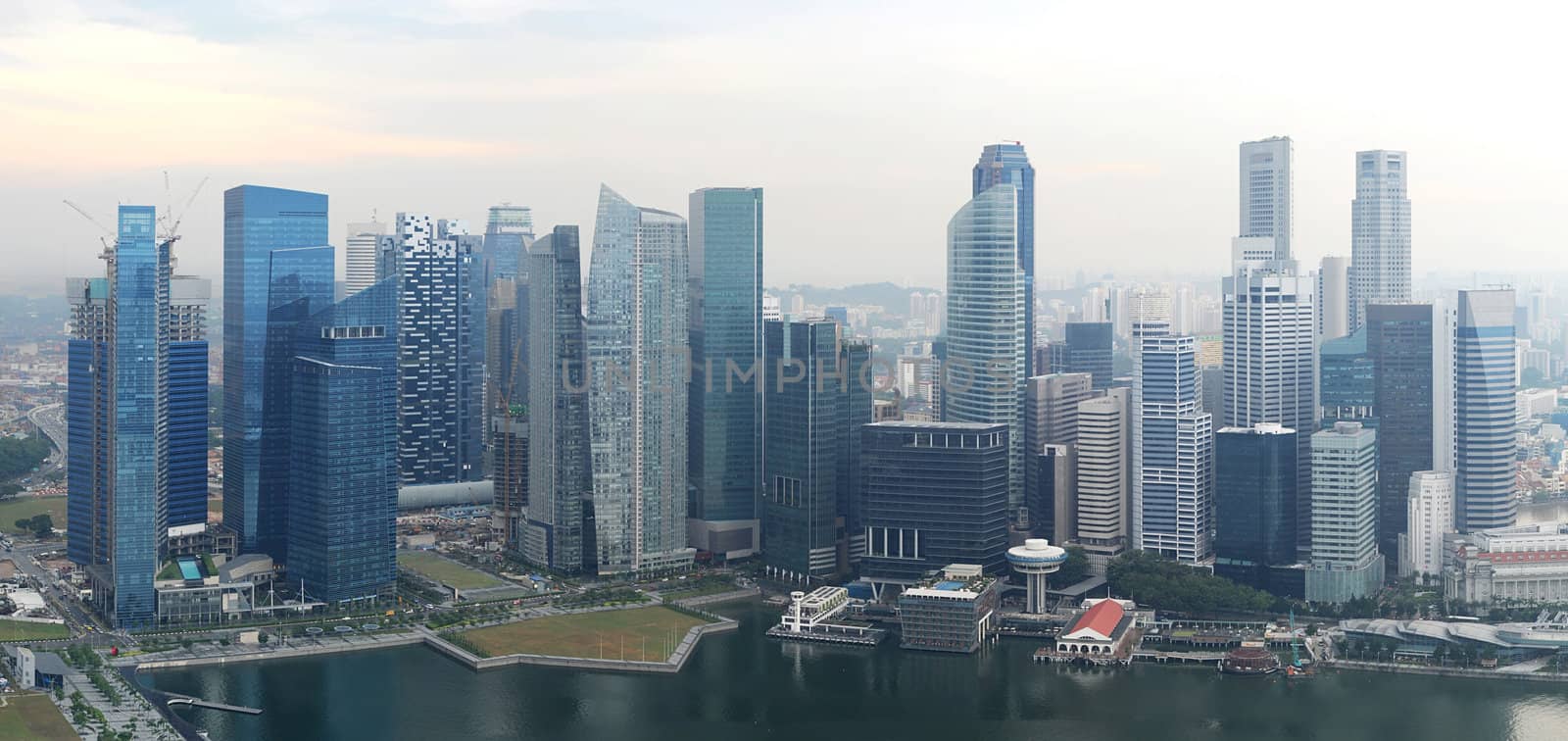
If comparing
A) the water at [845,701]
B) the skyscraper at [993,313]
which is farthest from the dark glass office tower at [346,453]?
the skyscraper at [993,313]

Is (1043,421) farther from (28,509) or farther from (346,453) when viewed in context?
(28,509)

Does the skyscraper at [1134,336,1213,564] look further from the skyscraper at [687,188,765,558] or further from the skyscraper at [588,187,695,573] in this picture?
the skyscraper at [588,187,695,573]

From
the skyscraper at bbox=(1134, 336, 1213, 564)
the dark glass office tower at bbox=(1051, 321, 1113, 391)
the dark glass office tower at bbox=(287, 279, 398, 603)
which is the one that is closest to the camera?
the dark glass office tower at bbox=(287, 279, 398, 603)

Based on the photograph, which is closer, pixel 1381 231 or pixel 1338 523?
pixel 1338 523

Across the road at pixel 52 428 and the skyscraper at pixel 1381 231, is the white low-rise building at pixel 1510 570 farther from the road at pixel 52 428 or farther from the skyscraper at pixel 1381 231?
the road at pixel 52 428

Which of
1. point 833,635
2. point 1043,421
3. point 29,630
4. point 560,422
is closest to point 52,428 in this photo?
point 560,422

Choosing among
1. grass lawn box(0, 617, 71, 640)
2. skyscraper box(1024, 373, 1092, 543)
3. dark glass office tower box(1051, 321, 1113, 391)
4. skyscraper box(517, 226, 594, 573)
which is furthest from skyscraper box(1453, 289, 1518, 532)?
grass lawn box(0, 617, 71, 640)
